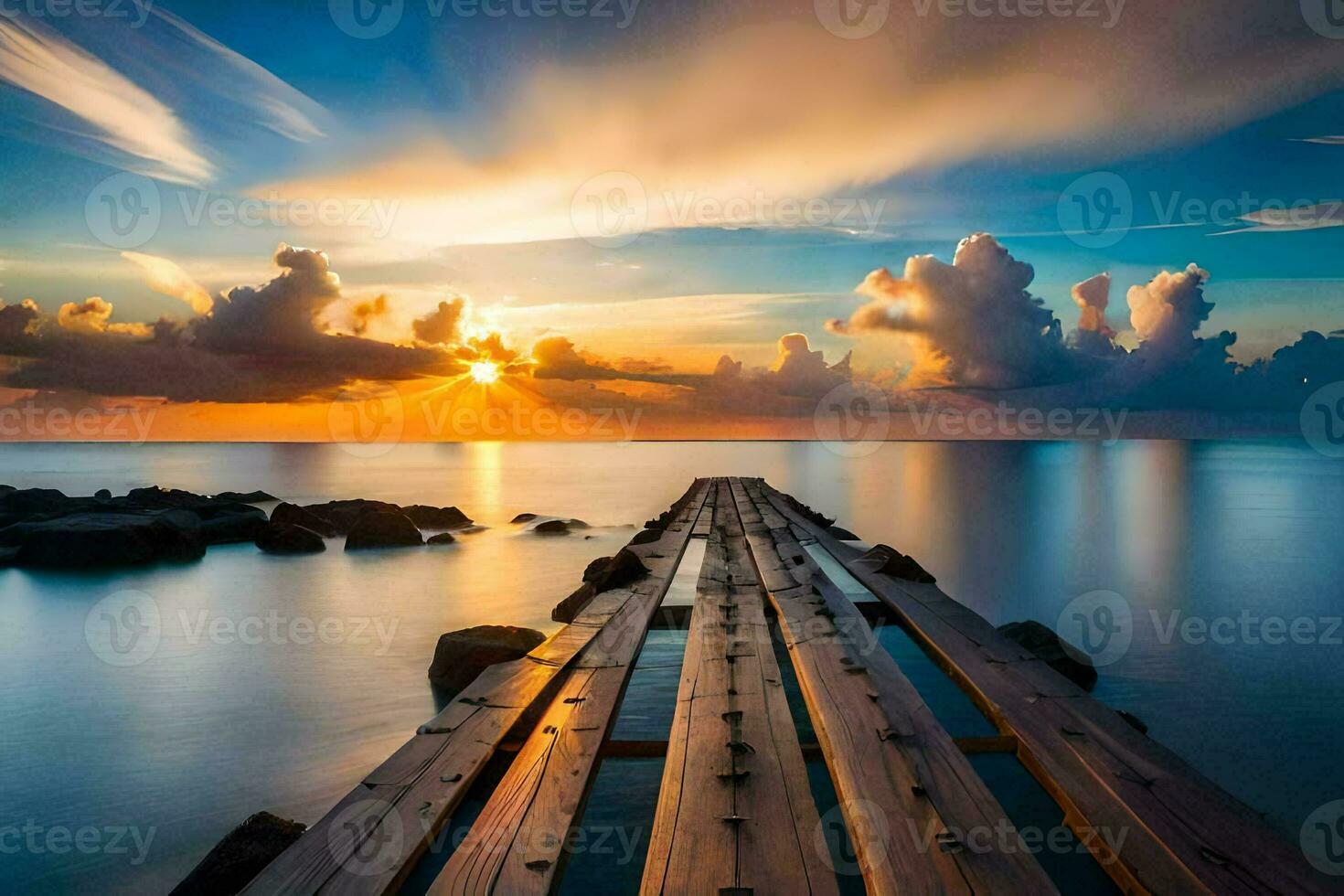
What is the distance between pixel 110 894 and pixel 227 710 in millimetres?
3823

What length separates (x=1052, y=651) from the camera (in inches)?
291

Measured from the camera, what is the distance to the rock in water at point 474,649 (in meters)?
6.74

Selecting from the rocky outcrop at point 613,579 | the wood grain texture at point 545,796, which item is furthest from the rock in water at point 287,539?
the wood grain texture at point 545,796

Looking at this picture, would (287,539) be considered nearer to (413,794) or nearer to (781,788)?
(413,794)

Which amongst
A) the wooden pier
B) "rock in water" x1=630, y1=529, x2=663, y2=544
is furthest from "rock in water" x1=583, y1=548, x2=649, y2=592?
"rock in water" x1=630, y1=529, x2=663, y2=544

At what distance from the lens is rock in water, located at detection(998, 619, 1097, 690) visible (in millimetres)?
7426

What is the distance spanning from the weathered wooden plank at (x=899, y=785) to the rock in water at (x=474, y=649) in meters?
2.44

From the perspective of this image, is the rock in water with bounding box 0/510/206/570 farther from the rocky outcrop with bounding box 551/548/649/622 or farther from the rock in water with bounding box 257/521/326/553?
the rocky outcrop with bounding box 551/548/649/622

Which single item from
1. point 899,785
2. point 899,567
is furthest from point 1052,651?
point 899,785

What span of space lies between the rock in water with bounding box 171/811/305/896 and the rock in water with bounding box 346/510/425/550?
1663 cm

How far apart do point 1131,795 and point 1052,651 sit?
455cm

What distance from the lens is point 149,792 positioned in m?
6.51

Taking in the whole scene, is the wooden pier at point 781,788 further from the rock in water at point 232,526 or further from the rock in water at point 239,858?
the rock in water at point 232,526

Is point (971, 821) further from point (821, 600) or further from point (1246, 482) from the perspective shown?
point (1246, 482)
